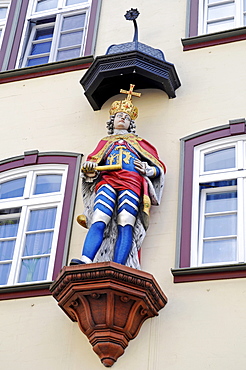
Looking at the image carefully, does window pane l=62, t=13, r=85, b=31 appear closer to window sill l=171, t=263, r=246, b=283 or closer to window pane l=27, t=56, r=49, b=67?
window pane l=27, t=56, r=49, b=67

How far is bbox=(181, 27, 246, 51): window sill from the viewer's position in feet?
31.9

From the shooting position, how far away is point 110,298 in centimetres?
755

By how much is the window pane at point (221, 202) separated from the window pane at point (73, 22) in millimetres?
3352

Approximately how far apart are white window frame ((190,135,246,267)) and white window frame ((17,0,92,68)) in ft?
8.31

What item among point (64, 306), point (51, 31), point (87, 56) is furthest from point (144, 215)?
point (51, 31)

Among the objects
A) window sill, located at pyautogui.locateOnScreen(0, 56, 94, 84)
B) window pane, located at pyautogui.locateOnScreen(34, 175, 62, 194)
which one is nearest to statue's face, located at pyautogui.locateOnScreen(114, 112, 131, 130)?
window pane, located at pyautogui.locateOnScreen(34, 175, 62, 194)

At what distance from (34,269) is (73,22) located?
3631 millimetres

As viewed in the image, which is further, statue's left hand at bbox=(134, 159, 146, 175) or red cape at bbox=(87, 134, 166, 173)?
red cape at bbox=(87, 134, 166, 173)

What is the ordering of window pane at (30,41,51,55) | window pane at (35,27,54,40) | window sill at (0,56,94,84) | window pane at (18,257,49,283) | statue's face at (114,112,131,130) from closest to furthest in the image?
window pane at (18,257,49,283), statue's face at (114,112,131,130), window sill at (0,56,94,84), window pane at (30,41,51,55), window pane at (35,27,54,40)

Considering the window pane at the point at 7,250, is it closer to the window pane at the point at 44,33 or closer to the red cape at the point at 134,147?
the red cape at the point at 134,147

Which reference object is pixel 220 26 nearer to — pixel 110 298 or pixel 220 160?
pixel 220 160

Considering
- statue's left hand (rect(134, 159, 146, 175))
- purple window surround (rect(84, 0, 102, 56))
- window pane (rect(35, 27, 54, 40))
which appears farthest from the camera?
window pane (rect(35, 27, 54, 40))

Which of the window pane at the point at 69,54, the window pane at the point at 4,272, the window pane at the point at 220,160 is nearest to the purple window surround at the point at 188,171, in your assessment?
the window pane at the point at 220,160

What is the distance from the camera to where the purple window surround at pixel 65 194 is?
830cm
